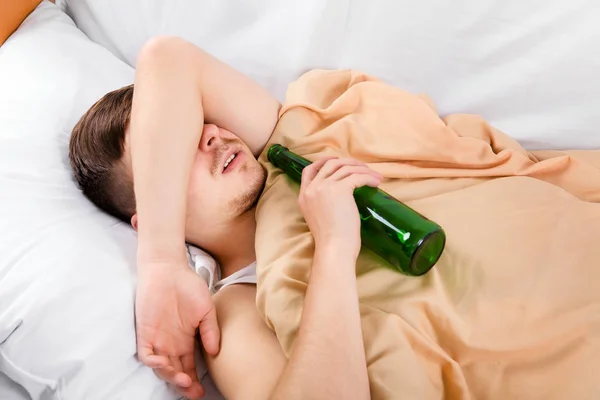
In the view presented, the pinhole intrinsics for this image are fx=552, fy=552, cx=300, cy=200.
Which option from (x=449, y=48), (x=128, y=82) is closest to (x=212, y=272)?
(x=128, y=82)

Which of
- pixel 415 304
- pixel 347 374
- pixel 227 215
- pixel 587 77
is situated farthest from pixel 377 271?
pixel 587 77

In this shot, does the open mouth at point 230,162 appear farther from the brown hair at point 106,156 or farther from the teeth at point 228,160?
the brown hair at point 106,156

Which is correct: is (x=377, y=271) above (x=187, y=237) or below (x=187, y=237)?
above

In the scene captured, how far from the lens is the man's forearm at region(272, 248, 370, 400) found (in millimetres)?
696

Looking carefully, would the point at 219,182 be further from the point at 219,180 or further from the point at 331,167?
the point at 331,167

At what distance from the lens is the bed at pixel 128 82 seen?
2.76 ft

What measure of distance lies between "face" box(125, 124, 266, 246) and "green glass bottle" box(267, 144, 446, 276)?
0.80 ft

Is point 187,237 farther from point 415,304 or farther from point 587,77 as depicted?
point 587,77

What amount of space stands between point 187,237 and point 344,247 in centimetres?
39

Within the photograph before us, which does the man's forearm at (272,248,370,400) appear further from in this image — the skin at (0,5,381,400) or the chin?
the chin

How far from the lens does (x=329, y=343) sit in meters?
0.72

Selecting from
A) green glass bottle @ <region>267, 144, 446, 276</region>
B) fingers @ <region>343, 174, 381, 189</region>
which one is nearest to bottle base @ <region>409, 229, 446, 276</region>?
green glass bottle @ <region>267, 144, 446, 276</region>

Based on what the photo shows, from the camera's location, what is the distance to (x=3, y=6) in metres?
1.33

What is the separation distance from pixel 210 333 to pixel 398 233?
0.33 m
